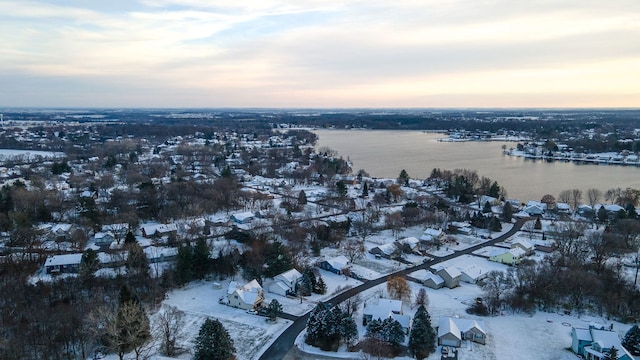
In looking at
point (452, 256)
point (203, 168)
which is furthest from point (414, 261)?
point (203, 168)

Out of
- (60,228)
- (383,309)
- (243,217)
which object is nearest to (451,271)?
(383,309)

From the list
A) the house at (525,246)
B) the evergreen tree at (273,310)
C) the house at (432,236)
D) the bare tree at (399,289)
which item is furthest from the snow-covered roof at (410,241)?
the evergreen tree at (273,310)

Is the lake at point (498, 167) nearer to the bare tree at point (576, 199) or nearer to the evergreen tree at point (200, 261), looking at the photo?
the bare tree at point (576, 199)

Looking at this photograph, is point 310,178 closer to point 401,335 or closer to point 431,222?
point 431,222

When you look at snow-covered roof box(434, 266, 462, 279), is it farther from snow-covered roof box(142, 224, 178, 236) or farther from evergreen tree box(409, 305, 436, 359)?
snow-covered roof box(142, 224, 178, 236)

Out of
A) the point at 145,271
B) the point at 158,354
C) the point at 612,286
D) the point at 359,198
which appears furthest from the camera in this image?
the point at 359,198

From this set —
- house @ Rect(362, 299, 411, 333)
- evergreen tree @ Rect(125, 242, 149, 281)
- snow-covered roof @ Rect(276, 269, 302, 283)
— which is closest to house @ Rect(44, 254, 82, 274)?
evergreen tree @ Rect(125, 242, 149, 281)
